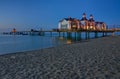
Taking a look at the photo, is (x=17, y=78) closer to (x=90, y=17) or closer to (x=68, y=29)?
(x=68, y=29)

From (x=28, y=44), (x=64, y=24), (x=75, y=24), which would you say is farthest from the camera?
(x=64, y=24)

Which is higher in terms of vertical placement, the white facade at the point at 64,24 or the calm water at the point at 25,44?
the white facade at the point at 64,24

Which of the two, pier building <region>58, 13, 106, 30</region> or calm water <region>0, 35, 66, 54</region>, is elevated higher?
pier building <region>58, 13, 106, 30</region>

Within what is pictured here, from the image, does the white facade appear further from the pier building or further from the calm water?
the calm water

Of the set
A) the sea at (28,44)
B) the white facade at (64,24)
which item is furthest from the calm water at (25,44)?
the white facade at (64,24)

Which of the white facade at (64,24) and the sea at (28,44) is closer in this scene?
the sea at (28,44)

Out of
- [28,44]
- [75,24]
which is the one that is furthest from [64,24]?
[28,44]

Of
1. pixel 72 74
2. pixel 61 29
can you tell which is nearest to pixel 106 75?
pixel 72 74

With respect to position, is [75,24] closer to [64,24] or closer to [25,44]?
[64,24]

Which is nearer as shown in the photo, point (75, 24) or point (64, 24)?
point (75, 24)

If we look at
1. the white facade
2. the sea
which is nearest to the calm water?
the sea

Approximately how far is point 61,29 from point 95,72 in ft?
172

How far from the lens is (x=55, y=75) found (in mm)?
5934

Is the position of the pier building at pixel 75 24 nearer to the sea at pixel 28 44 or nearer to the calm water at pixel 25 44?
the sea at pixel 28 44
